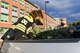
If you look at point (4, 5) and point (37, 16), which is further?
point (4, 5)

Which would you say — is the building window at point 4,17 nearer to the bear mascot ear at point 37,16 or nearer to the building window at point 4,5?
the building window at point 4,5

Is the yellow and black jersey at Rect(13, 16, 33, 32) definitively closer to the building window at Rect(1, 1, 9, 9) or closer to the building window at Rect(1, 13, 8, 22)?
the building window at Rect(1, 13, 8, 22)

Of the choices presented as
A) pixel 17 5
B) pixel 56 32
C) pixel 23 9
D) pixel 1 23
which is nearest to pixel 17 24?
pixel 56 32

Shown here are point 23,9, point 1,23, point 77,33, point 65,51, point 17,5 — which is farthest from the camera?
point 23,9

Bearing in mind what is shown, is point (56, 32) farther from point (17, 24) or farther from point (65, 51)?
point (65, 51)

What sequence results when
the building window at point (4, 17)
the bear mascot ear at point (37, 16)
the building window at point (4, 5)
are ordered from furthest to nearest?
1. the building window at point (4, 5)
2. the building window at point (4, 17)
3. the bear mascot ear at point (37, 16)

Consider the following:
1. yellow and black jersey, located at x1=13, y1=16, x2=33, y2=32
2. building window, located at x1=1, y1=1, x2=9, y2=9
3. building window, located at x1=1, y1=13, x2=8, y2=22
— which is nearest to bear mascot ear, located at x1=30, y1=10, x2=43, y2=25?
yellow and black jersey, located at x1=13, y1=16, x2=33, y2=32

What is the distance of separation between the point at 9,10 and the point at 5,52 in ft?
165

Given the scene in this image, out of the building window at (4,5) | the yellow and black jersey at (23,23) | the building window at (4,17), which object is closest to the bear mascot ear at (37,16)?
the yellow and black jersey at (23,23)

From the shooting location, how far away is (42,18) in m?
2.85

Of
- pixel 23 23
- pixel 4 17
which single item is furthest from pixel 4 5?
pixel 23 23

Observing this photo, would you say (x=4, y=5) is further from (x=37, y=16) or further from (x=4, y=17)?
(x=37, y=16)

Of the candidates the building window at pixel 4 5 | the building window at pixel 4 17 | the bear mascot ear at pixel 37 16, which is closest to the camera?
the bear mascot ear at pixel 37 16

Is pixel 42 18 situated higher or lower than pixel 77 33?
higher
